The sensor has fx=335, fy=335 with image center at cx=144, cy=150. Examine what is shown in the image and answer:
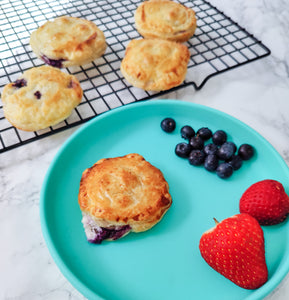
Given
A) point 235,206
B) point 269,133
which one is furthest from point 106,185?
point 269,133

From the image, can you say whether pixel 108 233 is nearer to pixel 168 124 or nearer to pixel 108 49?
pixel 168 124

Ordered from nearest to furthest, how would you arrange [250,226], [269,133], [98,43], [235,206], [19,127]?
[250,226]
[235,206]
[19,127]
[269,133]
[98,43]

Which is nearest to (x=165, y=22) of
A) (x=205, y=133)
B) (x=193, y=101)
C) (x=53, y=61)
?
(x=193, y=101)

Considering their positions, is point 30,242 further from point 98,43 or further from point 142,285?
point 98,43

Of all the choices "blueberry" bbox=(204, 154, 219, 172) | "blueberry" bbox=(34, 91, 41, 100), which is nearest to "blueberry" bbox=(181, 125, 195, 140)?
"blueberry" bbox=(204, 154, 219, 172)

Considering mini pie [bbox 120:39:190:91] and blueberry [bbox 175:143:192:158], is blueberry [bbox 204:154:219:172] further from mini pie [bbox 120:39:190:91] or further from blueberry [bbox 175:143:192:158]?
mini pie [bbox 120:39:190:91]

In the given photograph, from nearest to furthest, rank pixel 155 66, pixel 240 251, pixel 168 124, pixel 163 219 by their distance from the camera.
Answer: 1. pixel 240 251
2. pixel 163 219
3. pixel 168 124
4. pixel 155 66
